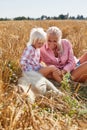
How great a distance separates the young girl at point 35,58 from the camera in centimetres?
515

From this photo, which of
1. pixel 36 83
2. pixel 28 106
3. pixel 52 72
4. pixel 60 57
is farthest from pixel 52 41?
pixel 28 106

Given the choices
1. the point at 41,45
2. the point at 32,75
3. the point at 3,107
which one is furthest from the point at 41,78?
the point at 3,107

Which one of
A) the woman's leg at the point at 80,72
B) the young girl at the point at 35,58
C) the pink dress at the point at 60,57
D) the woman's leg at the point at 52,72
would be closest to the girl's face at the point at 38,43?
the young girl at the point at 35,58

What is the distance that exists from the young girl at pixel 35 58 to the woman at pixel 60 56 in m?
0.19

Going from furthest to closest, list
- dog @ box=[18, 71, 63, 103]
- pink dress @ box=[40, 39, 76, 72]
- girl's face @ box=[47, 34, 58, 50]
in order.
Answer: pink dress @ box=[40, 39, 76, 72], girl's face @ box=[47, 34, 58, 50], dog @ box=[18, 71, 63, 103]

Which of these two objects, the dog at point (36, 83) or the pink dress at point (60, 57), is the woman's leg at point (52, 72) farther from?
the pink dress at point (60, 57)

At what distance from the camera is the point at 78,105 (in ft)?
14.5

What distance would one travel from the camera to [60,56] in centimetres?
566

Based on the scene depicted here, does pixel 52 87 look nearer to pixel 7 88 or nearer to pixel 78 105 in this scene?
pixel 78 105

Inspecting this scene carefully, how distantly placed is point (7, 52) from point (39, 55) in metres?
0.50

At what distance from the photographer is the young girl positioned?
5152 millimetres

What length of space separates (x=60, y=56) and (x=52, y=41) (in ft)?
0.88

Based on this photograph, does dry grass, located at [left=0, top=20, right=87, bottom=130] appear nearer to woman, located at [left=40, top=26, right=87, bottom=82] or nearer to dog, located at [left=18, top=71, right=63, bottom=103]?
dog, located at [left=18, top=71, right=63, bottom=103]

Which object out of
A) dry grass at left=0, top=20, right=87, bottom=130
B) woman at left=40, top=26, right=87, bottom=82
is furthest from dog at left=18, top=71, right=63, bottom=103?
woman at left=40, top=26, right=87, bottom=82
